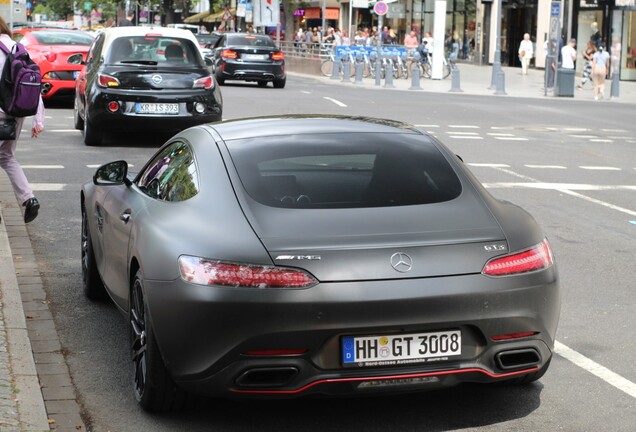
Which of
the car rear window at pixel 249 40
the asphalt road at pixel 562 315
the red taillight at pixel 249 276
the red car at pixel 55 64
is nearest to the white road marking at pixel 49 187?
the asphalt road at pixel 562 315

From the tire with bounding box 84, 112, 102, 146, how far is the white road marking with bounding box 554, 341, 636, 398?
11364 mm

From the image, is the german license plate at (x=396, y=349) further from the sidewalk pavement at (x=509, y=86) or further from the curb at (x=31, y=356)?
the sidewalk pavement at (x=509, y=86)

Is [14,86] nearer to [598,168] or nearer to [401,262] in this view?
[401,262]

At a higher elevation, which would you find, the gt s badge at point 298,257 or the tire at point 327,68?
the gt s badge at point 298,257

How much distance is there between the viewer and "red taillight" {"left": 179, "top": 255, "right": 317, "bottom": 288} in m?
4.81

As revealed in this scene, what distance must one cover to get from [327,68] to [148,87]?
32.0 meters

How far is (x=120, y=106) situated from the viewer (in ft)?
55.0

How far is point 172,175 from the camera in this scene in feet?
19.7

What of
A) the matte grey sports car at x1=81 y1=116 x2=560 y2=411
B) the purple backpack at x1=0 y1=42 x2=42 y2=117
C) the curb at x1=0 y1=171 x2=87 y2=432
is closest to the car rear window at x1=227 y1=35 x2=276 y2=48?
the purple backpack at x1=0 y1=42 x2=42 y2=117

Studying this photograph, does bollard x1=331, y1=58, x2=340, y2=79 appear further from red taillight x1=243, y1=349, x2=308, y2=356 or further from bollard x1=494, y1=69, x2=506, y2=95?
red taillight x1=243, y1=349, x2=308, y2=356

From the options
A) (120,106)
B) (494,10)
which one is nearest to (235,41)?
(120,106)

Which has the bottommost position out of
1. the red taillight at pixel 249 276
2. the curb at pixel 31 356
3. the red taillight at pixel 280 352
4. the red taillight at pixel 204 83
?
the curb at pixel 31 356

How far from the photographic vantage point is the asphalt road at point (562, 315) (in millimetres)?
5418

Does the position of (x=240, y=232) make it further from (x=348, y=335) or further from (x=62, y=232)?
(x=62, y=232)
